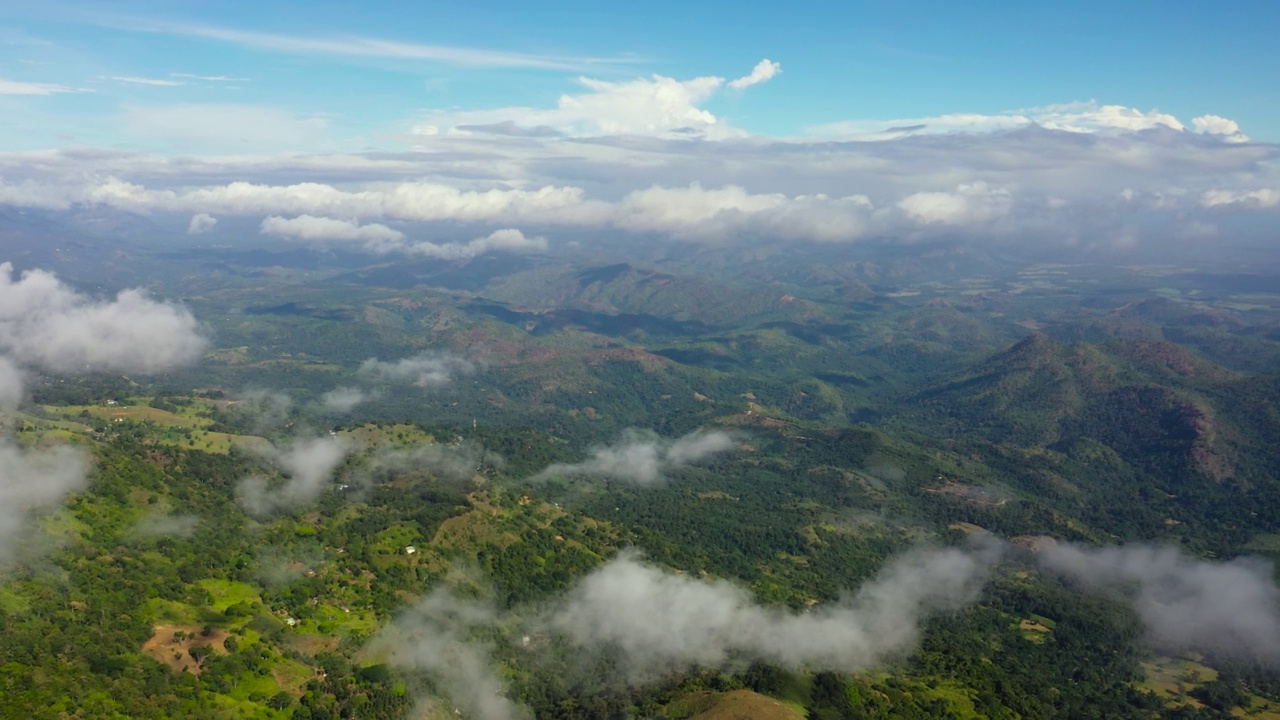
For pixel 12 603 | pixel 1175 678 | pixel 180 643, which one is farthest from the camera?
pixel 1175 678

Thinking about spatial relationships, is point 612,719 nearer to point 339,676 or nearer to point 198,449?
point 339,676

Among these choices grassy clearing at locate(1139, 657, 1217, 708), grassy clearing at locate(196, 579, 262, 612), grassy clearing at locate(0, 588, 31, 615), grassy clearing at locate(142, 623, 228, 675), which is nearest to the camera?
grassy clearing at locate(0, 588, 31, 615)

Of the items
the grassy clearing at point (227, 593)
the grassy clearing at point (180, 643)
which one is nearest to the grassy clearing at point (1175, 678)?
the grassy clearing at point (227, 593)

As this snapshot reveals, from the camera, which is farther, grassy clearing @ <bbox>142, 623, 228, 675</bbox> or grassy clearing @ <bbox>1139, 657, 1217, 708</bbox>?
grassy clearing @ <bbox>1139, 657, 1217, 708</bbox>

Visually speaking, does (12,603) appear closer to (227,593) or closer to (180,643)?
(180,643)

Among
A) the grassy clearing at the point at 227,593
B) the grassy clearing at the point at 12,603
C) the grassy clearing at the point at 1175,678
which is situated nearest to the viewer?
the grassy clearing at the point at 12,603

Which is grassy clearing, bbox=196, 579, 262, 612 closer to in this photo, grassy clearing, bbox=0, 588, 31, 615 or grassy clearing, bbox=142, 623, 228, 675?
grassy clearing, bbox=142, 623, 228, 675

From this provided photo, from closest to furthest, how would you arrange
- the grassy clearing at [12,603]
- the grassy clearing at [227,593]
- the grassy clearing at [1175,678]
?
the grassy clearing at [12,603] → the grassy clearing at [227,593] → the grassy clearing at [1175,678]

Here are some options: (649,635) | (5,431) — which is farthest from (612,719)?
(5,431)

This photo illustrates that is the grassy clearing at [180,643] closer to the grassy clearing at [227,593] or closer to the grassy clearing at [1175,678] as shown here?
the grassy clearing at [227,593]

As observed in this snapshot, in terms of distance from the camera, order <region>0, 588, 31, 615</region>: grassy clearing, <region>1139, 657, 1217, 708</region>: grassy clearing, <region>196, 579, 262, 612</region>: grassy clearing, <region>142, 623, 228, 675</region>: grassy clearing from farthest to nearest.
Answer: <region>1139, 657, 1217, 708</region>: grassy clearing < <region>196, 579, 262, 612</region>: grassy clearing < <region>142, 623, 228, 675</region>: grassy clearing < <region>0, 588, 31, 615</region>: grassy clearing

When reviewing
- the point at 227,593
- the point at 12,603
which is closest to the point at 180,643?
the point at 227,593

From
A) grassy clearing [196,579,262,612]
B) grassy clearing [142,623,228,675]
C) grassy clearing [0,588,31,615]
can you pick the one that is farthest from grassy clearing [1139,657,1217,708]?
grassy clearing [0,588,31,615]
